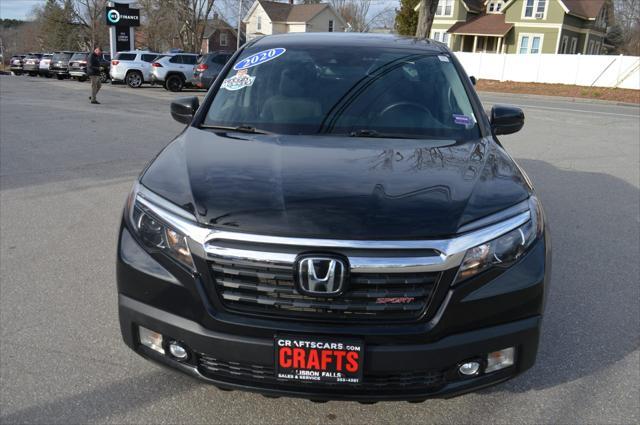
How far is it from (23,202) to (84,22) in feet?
236

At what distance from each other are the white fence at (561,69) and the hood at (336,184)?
32521mm

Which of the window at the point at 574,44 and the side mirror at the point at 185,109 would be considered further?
the window at the point at 574,44

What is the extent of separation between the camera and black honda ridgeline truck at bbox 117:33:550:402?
2184 mm

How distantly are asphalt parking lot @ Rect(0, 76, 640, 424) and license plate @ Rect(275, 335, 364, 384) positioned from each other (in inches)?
23.3

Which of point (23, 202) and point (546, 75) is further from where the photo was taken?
point (546, 75)

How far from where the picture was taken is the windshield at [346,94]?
3.48 metres

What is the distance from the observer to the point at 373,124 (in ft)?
11.5

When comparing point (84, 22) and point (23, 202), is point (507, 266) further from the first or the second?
point (84, 22)

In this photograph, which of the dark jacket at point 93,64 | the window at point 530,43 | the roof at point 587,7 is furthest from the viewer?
the roof at point 587,7

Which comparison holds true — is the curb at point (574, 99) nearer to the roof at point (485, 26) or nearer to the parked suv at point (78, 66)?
the roof at point (485, 26)

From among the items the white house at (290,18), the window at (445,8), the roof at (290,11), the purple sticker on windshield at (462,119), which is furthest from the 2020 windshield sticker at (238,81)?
the roof at (290,11)

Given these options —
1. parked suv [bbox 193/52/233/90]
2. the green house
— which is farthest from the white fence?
parked suv [bbox 193/52/233/90]

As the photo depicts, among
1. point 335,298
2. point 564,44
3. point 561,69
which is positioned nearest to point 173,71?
point 561,69

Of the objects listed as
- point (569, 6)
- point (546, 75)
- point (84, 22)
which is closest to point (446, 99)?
point (546, 75)
